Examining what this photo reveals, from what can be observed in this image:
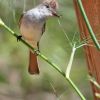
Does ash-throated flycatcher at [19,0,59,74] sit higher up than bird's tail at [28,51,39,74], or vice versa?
ash-throated flycatcher at [19,0,59,74]

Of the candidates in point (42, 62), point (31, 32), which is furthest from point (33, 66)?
point (42, 62)

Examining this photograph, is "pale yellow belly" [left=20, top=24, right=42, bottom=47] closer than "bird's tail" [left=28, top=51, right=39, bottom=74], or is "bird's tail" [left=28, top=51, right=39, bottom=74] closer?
"bird's tail" [left=28, top=51, right=39, bottom=74]

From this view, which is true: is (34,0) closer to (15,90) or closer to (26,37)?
(26,37)

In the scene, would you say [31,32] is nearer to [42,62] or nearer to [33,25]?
[33,25]

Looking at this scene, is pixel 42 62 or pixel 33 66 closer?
pixel 33 66

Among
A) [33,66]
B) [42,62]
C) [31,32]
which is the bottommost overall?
[33,66]

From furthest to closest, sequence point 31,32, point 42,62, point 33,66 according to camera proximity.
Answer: point 42,62
point 31,32
point 33,66

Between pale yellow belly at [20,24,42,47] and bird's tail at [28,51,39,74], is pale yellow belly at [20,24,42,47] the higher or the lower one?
the higher one

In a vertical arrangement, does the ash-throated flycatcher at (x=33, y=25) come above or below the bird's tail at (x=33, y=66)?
above

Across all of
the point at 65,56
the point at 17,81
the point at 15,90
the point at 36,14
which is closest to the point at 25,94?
the point at 17,81
